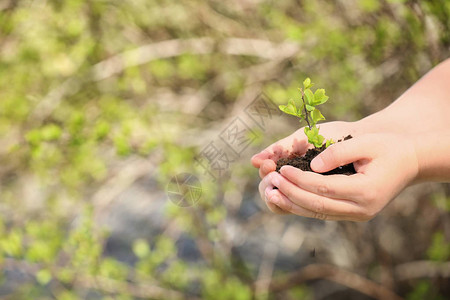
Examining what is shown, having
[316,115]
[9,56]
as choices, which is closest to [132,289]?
[9,56]

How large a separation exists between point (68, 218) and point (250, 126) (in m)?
1.01

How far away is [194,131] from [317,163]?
1.64m

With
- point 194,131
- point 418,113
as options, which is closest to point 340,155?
point 418,113

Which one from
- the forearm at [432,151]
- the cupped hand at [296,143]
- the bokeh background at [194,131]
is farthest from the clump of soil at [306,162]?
the bokeh background at [194,131]

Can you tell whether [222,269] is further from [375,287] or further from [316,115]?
[316,115]

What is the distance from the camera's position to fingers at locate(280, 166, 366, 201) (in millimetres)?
967

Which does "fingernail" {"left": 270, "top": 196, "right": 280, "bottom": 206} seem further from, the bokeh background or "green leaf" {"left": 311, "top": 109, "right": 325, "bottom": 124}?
the bokeh background

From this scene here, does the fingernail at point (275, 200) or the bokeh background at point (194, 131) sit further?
the bokeh background at point (194, 131)

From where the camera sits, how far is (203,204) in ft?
7.48

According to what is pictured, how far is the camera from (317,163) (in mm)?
1000

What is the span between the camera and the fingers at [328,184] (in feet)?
3.17

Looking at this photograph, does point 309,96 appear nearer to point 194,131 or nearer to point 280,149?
point 280,149

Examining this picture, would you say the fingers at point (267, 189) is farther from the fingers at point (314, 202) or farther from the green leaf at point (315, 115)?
the green leaf at point (315, 115)

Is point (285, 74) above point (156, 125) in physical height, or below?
above
